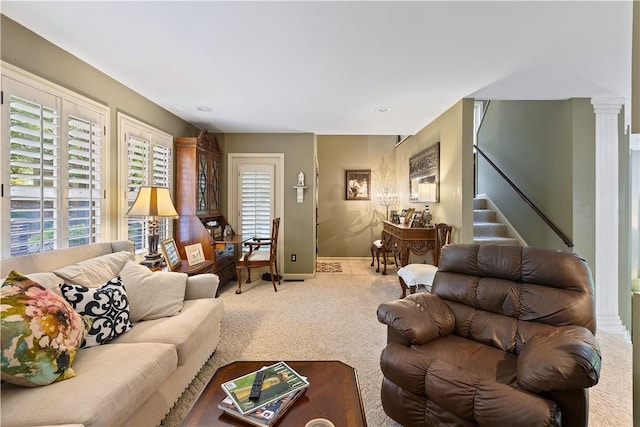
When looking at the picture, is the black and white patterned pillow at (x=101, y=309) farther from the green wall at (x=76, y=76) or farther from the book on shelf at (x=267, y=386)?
the green wall at (x=76, y=76)

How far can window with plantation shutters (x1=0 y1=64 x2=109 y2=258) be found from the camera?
1.80 m

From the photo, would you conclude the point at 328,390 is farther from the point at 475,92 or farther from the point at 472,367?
the point at 475,92

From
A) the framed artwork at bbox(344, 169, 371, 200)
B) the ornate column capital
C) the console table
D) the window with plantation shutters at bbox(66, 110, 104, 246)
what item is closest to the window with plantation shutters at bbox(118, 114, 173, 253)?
the window with plantation shutters at bbox(66, 110, 104, 246)

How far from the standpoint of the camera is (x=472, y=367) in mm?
1463

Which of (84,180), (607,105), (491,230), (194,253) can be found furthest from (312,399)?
(607,105)

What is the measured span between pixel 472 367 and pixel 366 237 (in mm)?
5193

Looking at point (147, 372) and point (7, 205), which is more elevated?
point (7, 205)

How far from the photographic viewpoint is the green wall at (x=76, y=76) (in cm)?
185

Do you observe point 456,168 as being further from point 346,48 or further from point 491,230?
point 346,48

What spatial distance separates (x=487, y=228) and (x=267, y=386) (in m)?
4.11

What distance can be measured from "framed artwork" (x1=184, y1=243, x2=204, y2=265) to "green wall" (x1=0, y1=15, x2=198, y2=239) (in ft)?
3.09

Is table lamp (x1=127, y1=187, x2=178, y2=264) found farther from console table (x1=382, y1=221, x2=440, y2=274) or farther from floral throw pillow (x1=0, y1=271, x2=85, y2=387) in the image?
console table (x1=382, y1=221, x2=440, y2=274)

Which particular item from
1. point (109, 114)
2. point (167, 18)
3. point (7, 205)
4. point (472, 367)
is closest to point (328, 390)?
point (472, 367)

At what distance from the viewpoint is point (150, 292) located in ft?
6.70
